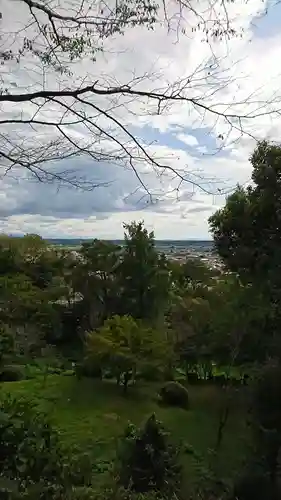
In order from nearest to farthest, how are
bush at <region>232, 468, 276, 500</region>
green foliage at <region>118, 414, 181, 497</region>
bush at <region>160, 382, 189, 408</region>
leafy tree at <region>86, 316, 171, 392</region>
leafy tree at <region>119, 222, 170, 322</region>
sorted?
bush at <region>232, 468, 276, 500</region> → green foliage at <region>118, 414, 181, 497</region> → bush at <region>160, 382, 189, 408</region> → leafy tree at <region>86, 316, 171, 392</region> → leafy tree at <region>119, 222, 170, 322</region>

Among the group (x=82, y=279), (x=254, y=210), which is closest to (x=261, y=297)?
(x=254, y=210)

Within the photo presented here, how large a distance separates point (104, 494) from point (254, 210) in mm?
6473

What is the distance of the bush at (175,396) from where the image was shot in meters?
13.7

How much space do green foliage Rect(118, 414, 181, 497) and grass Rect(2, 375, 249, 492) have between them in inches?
17.7

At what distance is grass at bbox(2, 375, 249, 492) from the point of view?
9297 mm

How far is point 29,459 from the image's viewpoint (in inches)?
138

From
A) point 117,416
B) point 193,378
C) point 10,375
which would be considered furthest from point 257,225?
point 10,375

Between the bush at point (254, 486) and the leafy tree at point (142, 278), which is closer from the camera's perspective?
the bush at point (254, 486)

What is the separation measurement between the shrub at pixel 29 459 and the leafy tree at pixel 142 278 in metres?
15.1

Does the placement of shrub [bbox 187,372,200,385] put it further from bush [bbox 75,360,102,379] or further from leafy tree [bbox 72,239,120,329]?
leafy tree [bbox 72,239,120,329]

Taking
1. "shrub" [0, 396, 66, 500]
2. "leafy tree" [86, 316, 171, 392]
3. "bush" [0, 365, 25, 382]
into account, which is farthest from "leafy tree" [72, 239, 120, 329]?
"shrub" [0, 396, 66, 500]

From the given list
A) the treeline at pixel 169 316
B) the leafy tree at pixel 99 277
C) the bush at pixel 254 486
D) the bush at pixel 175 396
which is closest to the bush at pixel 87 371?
the treeline at pixel 169 316

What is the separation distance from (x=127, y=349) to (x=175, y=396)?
1.87 metres

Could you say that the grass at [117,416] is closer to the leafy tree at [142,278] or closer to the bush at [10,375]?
the bush at [10,375]
